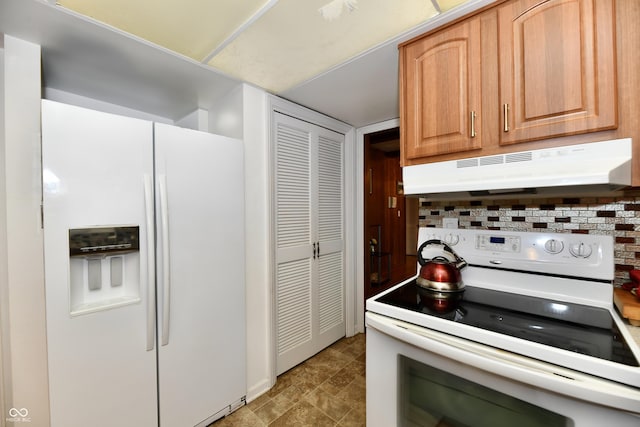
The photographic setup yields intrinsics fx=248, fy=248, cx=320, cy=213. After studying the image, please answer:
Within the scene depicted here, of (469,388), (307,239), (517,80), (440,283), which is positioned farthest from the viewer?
(307,239)

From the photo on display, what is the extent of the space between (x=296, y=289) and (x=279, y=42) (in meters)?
1.74

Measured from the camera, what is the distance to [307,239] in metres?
2.19

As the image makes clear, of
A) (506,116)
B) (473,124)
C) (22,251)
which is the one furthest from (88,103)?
(506,116)

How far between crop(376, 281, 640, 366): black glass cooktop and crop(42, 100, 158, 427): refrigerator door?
1263 mm

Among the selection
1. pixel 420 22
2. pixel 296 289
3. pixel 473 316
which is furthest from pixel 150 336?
pixel 420 22

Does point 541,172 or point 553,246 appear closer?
point 541,172

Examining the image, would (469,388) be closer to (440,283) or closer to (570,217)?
(440,283)

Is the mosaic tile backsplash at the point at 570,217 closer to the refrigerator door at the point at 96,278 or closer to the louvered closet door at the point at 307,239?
the louvered closet door at the point at 307,239

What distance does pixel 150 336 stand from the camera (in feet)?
4.24

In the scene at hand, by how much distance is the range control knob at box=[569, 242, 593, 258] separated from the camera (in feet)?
3.64

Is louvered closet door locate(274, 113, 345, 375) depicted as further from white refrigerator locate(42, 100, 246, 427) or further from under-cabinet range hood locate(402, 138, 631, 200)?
under-cabinet range hood locate(402, 138, 631, 200)

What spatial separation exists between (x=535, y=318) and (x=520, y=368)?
0.34m

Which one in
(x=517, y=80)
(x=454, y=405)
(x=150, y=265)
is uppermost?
(x=517, y=80)

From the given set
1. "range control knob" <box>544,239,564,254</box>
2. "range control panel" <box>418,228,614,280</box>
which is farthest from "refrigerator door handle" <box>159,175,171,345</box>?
"range control knob" <box>544,239,564,254</box>
